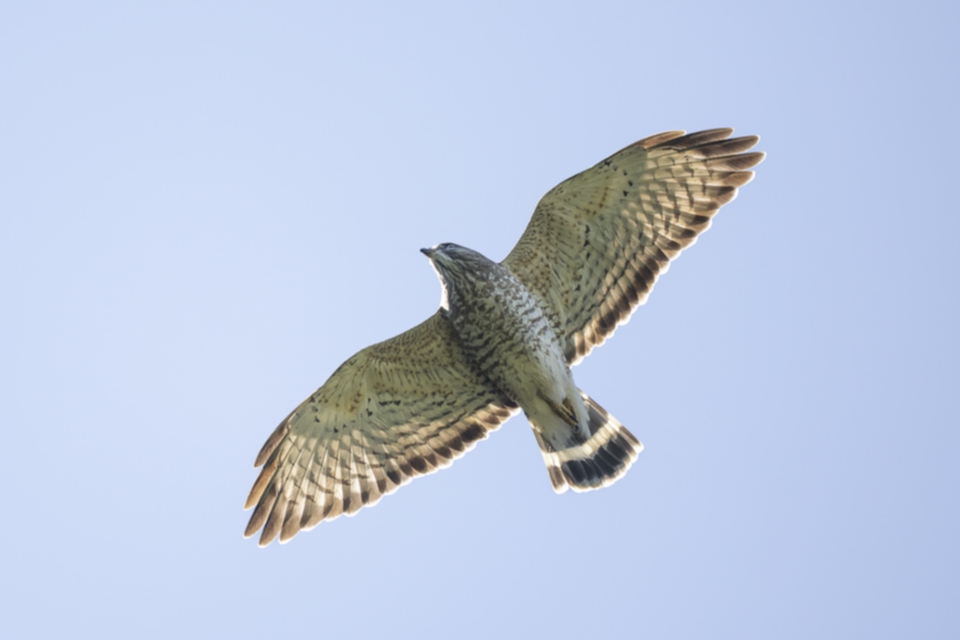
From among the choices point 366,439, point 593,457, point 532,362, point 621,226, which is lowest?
point 593,457

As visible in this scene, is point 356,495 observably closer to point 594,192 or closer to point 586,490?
point 586,490

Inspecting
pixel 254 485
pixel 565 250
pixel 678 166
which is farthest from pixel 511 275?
pixel 254 485

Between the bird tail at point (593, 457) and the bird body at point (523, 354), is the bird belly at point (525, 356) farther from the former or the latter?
the bird tail at point (593, 457)

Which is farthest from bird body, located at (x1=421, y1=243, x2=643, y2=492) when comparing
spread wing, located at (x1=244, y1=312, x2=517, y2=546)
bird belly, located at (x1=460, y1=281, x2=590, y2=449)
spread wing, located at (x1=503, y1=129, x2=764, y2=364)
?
spread wing, located at (x1=244, y1=312, x2=517, y2=546)

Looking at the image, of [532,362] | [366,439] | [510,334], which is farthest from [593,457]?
[366,439]

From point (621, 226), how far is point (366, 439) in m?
2.94

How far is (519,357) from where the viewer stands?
7.08 meters

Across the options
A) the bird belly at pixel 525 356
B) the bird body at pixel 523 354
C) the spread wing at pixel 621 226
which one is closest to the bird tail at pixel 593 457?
the bird body at pixel 523 354

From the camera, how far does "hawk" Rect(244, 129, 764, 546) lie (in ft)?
23.8

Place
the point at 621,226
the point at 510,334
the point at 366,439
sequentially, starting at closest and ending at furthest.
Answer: the point at 510,334, the point at 621,226, the point at 366,439

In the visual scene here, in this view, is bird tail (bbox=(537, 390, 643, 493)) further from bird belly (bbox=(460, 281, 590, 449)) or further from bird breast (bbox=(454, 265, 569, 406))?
bird breast (bbox=(454, 265, 569, 406))

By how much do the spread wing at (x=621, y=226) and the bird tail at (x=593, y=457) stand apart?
710 millimetres

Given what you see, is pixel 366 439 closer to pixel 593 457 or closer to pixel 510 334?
pixel 510 334

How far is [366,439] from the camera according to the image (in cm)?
781
